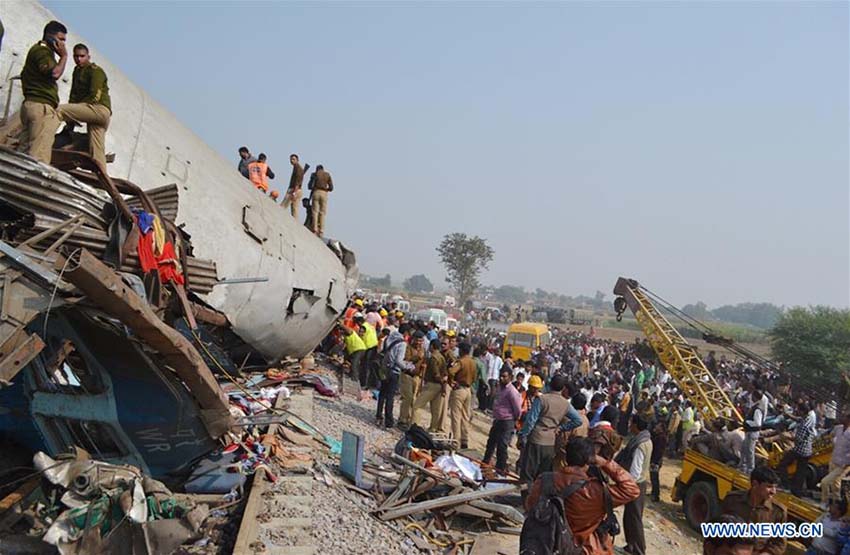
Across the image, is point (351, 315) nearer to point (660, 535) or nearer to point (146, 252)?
point (660, 535)

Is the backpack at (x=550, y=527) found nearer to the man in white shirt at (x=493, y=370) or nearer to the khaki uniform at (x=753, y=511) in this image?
the khaki uniform at (x=753, y=511)

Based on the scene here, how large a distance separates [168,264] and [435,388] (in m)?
5.30

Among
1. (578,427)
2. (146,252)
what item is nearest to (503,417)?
(578,427)

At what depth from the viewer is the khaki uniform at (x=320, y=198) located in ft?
50.4

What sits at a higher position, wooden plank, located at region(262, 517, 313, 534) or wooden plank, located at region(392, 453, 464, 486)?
wooden plank, located at region(392, 453, 464, 486)

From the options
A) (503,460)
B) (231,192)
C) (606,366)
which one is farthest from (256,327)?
(606,366)

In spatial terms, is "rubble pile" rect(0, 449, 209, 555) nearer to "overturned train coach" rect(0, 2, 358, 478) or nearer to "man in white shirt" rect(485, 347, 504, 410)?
"overturned train coach" rect(0, 2, 358, 478)

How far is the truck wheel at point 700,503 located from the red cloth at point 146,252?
8.84 metres

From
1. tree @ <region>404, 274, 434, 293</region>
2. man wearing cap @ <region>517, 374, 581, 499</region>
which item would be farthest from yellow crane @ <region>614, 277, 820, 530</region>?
tree @ <region>404, 274, 434, 293</region>

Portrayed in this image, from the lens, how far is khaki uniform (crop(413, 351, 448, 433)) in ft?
33.8

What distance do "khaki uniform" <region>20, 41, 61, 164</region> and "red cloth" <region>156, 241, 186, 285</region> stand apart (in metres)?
1.25

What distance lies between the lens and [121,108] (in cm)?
748

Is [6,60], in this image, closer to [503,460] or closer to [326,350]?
[503,460]

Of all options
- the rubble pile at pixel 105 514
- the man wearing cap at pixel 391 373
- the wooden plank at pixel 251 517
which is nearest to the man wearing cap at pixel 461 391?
the man wearing cap at pixel 391 373
